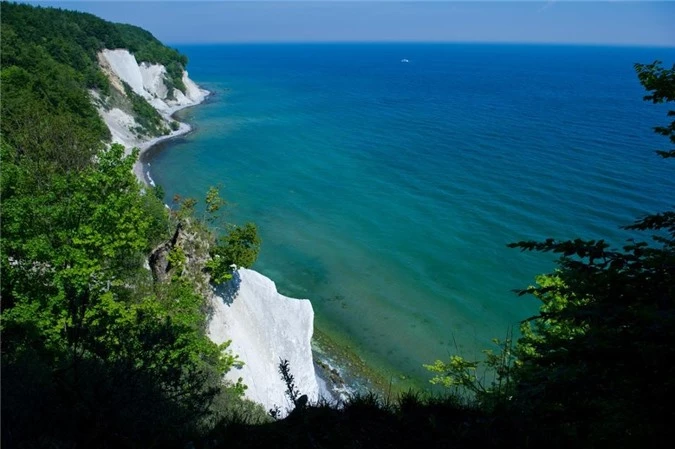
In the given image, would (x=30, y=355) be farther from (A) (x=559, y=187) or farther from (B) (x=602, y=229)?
(A) (x=559, y=187)

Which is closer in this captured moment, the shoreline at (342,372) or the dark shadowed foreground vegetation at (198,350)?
the dark shadowed foreground vegetation at (198,350)

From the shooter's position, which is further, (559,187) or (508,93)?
(508,93)

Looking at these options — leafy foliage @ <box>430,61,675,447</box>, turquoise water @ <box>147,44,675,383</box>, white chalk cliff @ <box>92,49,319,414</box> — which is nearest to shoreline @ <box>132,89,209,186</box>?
turquoise water @ <box>147,44,675,383</box>

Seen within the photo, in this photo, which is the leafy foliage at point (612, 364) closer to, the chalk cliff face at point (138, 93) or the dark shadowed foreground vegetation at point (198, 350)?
the dark shadowed foreground vegetation at point (198, 350)

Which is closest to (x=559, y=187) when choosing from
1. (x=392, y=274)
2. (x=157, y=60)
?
(x=392, y=274)

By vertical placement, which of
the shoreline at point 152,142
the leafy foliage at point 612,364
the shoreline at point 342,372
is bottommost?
the shoreline at point 342,372

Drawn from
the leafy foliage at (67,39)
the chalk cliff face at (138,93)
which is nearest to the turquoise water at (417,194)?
the chalk cliff face at (138,93)
